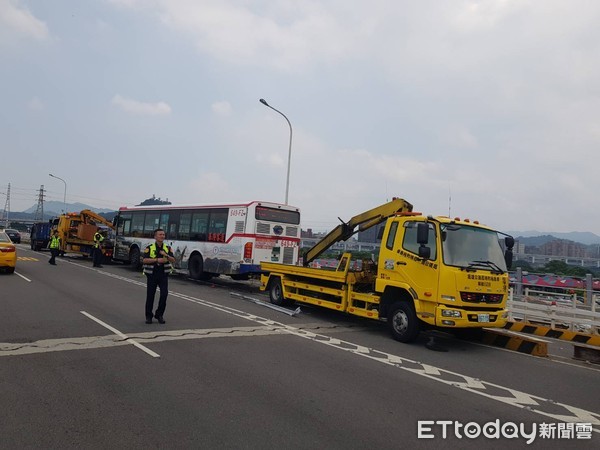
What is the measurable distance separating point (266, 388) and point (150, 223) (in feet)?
56.4

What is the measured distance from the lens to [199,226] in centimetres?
1808

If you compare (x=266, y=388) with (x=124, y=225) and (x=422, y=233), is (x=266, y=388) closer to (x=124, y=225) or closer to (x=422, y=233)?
(x=422, y=233)

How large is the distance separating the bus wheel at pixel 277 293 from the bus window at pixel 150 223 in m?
9.57

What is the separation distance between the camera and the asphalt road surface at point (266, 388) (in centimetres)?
417

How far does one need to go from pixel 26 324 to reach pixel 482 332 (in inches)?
350

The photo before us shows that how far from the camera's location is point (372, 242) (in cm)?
1059

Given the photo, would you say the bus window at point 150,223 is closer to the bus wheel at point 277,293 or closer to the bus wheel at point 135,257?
the bus wheel at point 135,257

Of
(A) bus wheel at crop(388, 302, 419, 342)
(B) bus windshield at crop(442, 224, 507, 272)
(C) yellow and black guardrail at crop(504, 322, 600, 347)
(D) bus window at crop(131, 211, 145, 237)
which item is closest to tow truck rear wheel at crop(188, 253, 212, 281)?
(D) bus window at crop(131, 211, 145, 237)

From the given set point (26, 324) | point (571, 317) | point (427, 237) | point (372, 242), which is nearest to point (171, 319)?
point (26, 324)

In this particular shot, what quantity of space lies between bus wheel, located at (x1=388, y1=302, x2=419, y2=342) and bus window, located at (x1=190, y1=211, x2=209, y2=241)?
10404 mm

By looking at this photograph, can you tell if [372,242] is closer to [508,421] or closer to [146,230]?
[508,421]

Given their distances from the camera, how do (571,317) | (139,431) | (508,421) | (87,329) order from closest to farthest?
(139,431) → (508,421) → (87,329) → (571,317)

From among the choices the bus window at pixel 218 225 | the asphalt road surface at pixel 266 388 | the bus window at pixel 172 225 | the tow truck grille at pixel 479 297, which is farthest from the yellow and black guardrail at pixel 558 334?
the bus window at pixel 172 225

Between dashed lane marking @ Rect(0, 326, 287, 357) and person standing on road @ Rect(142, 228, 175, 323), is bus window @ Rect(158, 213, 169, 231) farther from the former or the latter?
dashed lane marking @ Rect(0, 326, 287, 357)
